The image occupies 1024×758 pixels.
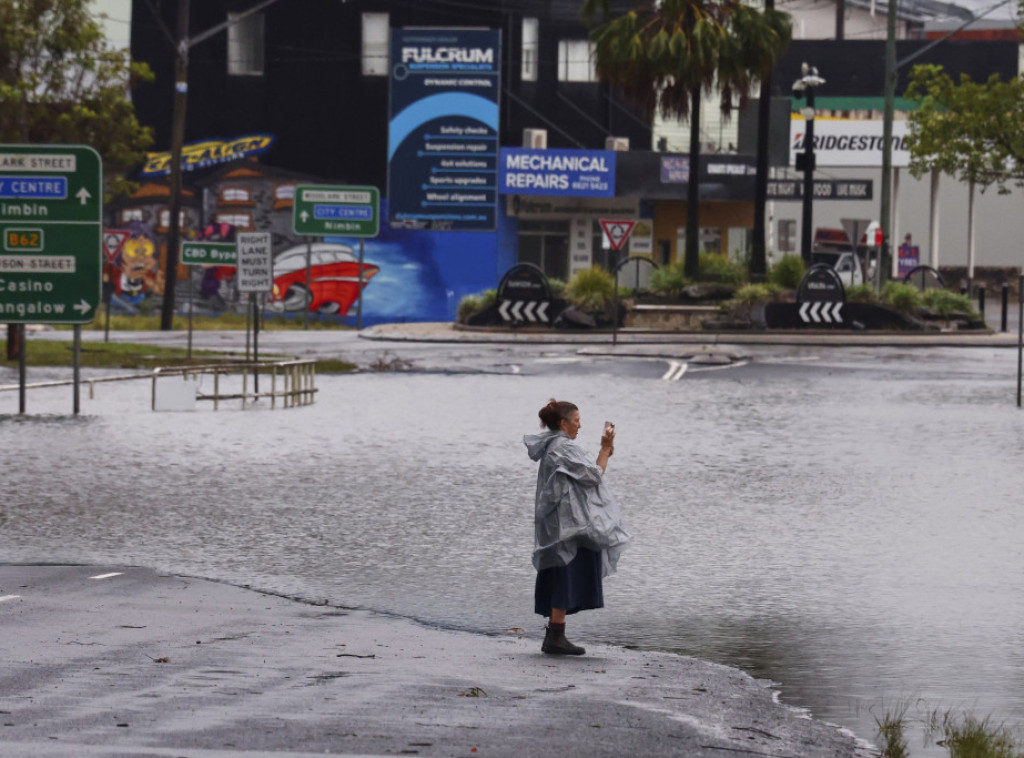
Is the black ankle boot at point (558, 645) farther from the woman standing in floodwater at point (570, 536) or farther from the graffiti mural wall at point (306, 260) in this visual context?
the graffiti mural wall at point (306, 260)

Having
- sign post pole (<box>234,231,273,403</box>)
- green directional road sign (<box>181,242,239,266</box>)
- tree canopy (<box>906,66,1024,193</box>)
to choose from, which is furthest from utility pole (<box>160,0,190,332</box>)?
tree canopy (<box>906,66,1024,193</box>)

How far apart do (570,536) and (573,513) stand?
0.37 feet

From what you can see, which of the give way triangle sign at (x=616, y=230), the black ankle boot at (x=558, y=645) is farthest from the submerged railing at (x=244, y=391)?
the give way triangle sign at (x=616, y=230)

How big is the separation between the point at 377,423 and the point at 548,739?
14850mm

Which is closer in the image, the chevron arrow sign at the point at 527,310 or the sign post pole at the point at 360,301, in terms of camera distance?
the chevron arrow sign at the point at 527,310

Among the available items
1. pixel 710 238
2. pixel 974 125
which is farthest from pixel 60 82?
pixel 710 238

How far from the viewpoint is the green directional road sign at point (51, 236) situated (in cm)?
2228

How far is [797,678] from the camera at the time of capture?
26.5 feet

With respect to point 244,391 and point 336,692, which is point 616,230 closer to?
point 244,391

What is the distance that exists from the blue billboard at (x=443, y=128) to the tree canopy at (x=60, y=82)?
34.2ft

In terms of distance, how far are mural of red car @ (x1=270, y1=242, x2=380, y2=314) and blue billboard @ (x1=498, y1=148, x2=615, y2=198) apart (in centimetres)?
533

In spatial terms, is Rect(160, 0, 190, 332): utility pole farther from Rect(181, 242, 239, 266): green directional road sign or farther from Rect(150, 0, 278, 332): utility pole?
Rect(181, 242, 239, 266): green directional road sign

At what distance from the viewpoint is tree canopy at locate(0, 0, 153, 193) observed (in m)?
40.1

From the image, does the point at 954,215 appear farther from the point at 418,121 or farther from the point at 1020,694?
the point at 1020,694
